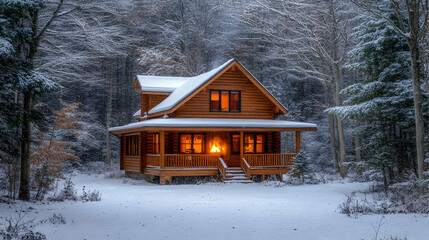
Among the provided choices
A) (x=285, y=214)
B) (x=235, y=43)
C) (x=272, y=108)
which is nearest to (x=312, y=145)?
(x=235, y=43)

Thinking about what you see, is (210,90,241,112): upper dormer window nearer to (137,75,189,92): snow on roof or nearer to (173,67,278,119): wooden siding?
(173,67,278,119): wooden siding

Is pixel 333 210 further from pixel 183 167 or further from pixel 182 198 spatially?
pixel 183 167

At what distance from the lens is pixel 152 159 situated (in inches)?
1076

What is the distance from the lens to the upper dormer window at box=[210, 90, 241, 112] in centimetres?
2850

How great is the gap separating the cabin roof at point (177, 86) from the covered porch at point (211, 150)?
1.52 meters

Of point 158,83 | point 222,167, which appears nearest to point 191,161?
point 222,167

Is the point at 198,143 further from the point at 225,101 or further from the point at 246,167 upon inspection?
the point at 246,167

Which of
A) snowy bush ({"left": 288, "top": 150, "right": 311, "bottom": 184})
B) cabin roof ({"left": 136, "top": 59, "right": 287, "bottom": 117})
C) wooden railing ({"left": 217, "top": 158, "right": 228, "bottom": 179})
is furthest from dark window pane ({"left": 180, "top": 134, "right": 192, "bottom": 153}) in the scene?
snowy bush ({"left": 288, "top": 150, "right": 311, "bottom": 184})

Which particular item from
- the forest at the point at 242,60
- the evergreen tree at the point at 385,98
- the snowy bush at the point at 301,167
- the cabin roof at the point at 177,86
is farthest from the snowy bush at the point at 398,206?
the cabin roof at the point at 177,86

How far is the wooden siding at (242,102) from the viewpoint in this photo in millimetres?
27859

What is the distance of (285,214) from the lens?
12.8 metres

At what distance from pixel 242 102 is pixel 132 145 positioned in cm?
850

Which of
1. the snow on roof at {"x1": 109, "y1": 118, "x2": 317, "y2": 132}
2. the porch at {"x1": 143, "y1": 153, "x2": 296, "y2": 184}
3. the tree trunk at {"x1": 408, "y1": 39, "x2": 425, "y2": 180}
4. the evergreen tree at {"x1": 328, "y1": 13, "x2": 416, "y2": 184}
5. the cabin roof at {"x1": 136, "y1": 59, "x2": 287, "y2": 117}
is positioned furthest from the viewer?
the cabin roof at {"x1": 136, "y1": 59, "x2": 287, "y2": 117}

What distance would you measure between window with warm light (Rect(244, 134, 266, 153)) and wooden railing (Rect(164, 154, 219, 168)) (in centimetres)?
320
